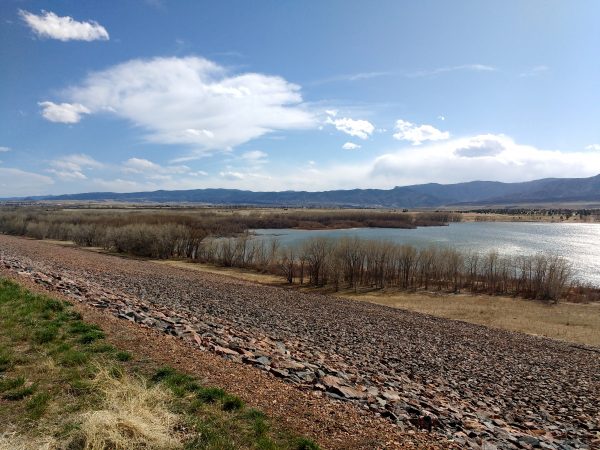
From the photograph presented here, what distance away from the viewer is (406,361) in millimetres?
18359

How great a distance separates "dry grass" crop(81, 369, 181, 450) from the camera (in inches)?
222

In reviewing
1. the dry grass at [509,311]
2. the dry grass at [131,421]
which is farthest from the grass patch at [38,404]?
the dry grass at [509,311]

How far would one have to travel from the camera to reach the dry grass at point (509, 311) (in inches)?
1374

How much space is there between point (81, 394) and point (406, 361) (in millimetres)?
14595

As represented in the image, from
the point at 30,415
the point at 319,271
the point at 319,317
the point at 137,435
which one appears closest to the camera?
the point at 137,435

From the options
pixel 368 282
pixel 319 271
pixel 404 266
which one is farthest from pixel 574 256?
pixel 319 271

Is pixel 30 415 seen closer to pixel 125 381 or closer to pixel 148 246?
pixel 125 381

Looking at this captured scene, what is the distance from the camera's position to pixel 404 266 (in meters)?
63.1

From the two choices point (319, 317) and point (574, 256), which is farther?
point (574, 256)

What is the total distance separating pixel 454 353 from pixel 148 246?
2726 inches

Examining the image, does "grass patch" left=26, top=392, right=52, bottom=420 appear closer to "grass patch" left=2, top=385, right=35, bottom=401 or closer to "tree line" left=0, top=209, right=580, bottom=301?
"grass patch" left=2, top=385, right=35, bottom=401

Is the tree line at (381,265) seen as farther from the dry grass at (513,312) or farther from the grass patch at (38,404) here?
the grass patch at (38,404)

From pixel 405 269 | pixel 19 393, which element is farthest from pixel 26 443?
pixel 405 269

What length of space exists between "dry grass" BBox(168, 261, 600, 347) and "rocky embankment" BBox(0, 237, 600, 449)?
7.13 m
